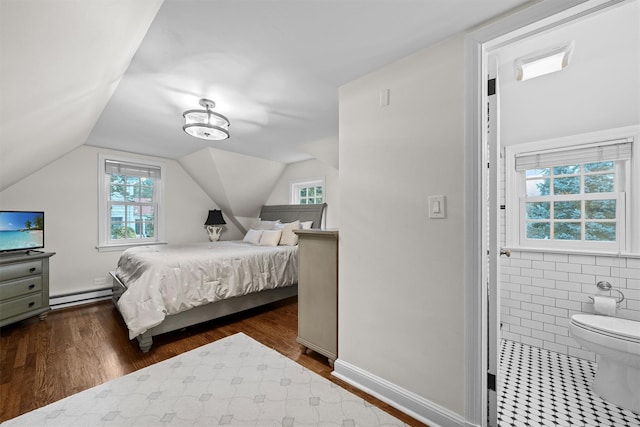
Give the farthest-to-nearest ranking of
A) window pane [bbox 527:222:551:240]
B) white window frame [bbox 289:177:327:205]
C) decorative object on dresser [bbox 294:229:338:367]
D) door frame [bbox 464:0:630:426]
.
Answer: white window frame [bbox 289:177:327:205] < window pane [bbox 527:222:551:240] < decorative object on dresser [bbox 294:229:338:367] < door frame [bbox 464:0:630:426]

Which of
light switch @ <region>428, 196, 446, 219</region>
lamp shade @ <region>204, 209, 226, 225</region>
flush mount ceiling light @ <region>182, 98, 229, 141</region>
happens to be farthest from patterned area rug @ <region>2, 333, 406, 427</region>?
lamp shade @ <region>204, 209, 226, 225</region>

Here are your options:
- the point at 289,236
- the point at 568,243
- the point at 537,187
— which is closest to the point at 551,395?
the point at 568,243

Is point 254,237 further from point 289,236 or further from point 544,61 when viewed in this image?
point 544,61

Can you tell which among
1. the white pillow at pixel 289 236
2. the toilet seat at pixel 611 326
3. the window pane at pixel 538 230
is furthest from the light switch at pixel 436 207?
the white pillow at pixel 289 236

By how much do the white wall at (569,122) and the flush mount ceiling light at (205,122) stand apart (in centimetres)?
233

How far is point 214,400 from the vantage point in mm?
1683

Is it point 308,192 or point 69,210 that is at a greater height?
point 308,192

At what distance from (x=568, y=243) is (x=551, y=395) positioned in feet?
4.21

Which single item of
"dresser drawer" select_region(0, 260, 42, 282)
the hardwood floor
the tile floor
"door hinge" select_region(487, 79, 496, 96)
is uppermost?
"door hinge" select_region(487, 79, 496, 96)

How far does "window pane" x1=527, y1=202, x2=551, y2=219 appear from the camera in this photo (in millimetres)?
2381

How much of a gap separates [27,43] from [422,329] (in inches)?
90.2

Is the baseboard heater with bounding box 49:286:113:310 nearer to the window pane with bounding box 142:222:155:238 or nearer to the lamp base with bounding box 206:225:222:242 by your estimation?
the window pane with bounding box 142:222:155:238

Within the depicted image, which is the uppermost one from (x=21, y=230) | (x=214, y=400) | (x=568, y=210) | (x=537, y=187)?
(x=537, y=187)

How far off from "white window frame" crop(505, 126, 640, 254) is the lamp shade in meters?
4.40
